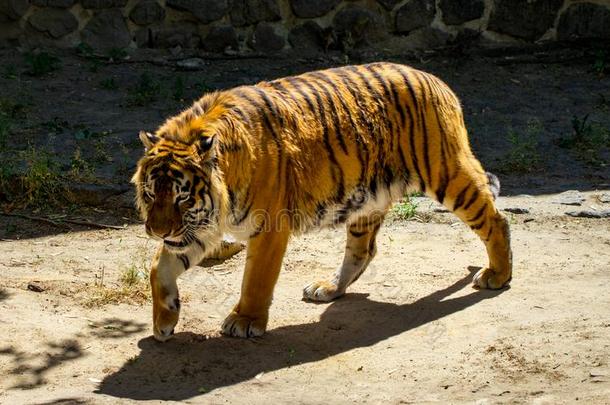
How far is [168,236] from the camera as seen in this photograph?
5.02m

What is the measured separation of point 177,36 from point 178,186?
581 centimetres

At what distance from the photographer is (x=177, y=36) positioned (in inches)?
416

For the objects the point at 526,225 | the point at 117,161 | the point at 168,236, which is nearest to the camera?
the point at 168,236

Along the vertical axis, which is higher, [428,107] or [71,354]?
[428,107]

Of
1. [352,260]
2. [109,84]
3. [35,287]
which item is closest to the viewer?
[35,287]

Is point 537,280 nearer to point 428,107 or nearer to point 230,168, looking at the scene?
point 428,107

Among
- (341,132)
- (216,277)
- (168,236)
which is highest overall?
(341,132)

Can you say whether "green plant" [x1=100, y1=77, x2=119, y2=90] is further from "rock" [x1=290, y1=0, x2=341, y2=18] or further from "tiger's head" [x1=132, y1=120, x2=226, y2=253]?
"tiger's head" [x1=132, y1=120, x2=226, y2=253]

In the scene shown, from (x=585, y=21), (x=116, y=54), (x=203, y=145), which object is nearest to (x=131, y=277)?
(x=203, y=145)

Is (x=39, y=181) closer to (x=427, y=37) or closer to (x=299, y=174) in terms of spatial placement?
(x=299, y=174)

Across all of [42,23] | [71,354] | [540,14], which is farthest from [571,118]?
[71,354]

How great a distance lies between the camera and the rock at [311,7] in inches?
417

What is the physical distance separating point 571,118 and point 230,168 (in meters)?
5.48

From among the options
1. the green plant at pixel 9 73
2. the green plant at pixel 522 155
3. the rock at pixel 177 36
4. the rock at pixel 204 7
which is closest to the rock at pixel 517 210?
the green plant at pixel 522 155
